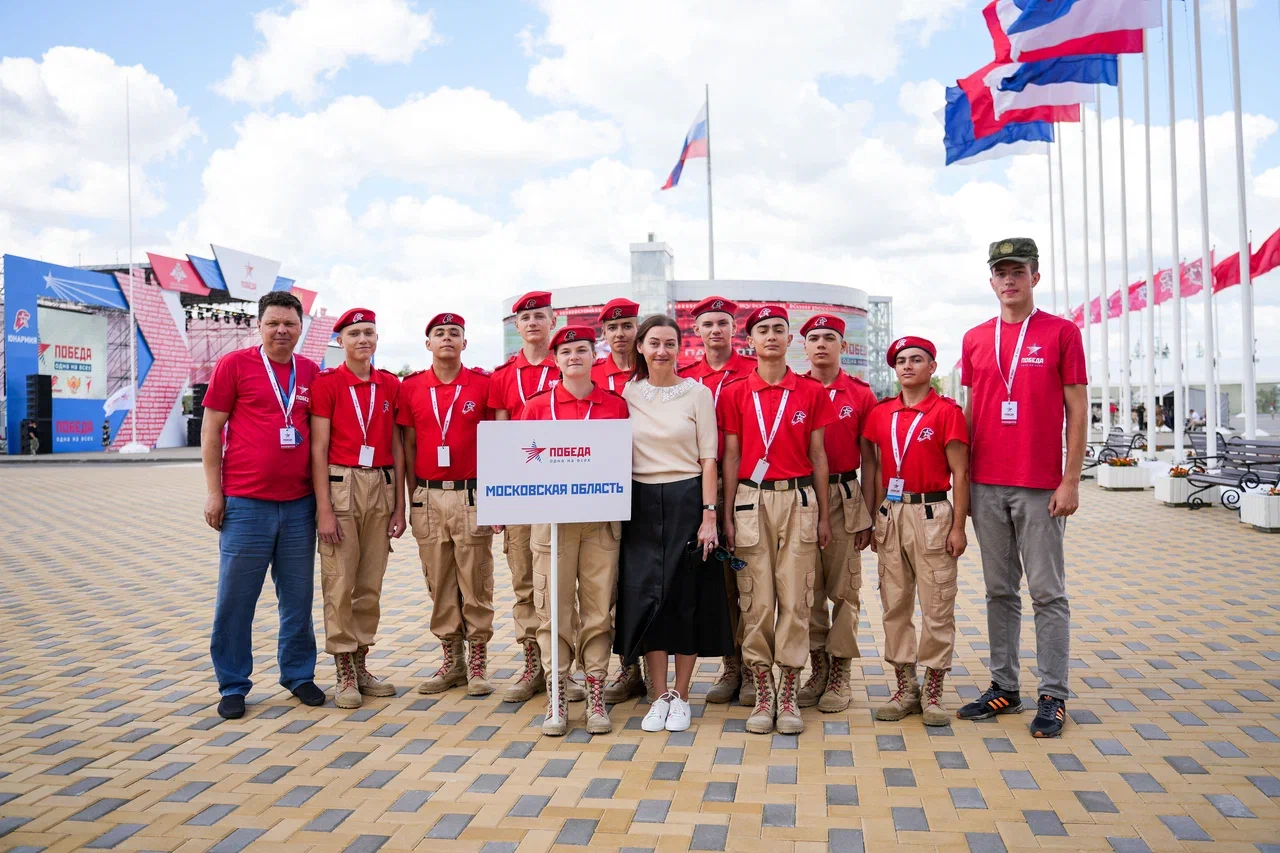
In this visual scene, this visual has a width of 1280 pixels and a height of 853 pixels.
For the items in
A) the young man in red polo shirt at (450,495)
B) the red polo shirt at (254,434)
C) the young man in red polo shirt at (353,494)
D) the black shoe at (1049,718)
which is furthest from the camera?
the young man in red polo shirt at (450,495)

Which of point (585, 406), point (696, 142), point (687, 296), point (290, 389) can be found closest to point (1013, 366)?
point (585, 406)

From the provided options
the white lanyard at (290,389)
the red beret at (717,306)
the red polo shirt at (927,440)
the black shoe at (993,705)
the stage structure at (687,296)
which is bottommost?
the black shoe at (993,705)

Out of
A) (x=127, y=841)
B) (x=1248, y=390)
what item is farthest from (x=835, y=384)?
(x=1248, y=390)

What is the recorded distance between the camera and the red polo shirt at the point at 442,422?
448 centimetres

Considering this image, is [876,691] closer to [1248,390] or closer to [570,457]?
[570,457]

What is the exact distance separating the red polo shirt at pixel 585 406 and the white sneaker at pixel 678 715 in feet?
4.42

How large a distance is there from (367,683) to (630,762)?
5.55 ft

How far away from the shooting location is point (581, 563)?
162 inches

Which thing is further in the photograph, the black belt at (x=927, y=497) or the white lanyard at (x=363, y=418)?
the white lanyard at (x=363, y=418)

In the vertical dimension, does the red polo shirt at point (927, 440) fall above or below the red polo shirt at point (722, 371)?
below

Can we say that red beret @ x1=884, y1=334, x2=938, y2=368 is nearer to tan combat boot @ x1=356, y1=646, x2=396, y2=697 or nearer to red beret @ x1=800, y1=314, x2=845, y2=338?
red beret @ x1=800, y1=314, x2=845, y2=338

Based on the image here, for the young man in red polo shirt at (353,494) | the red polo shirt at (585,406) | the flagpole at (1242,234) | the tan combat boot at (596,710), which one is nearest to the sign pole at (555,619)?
the tan combat boot at (596,710)

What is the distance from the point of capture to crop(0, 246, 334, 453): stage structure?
28.0 m

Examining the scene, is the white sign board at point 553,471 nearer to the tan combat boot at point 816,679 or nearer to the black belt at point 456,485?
the black belt at point 456,485
